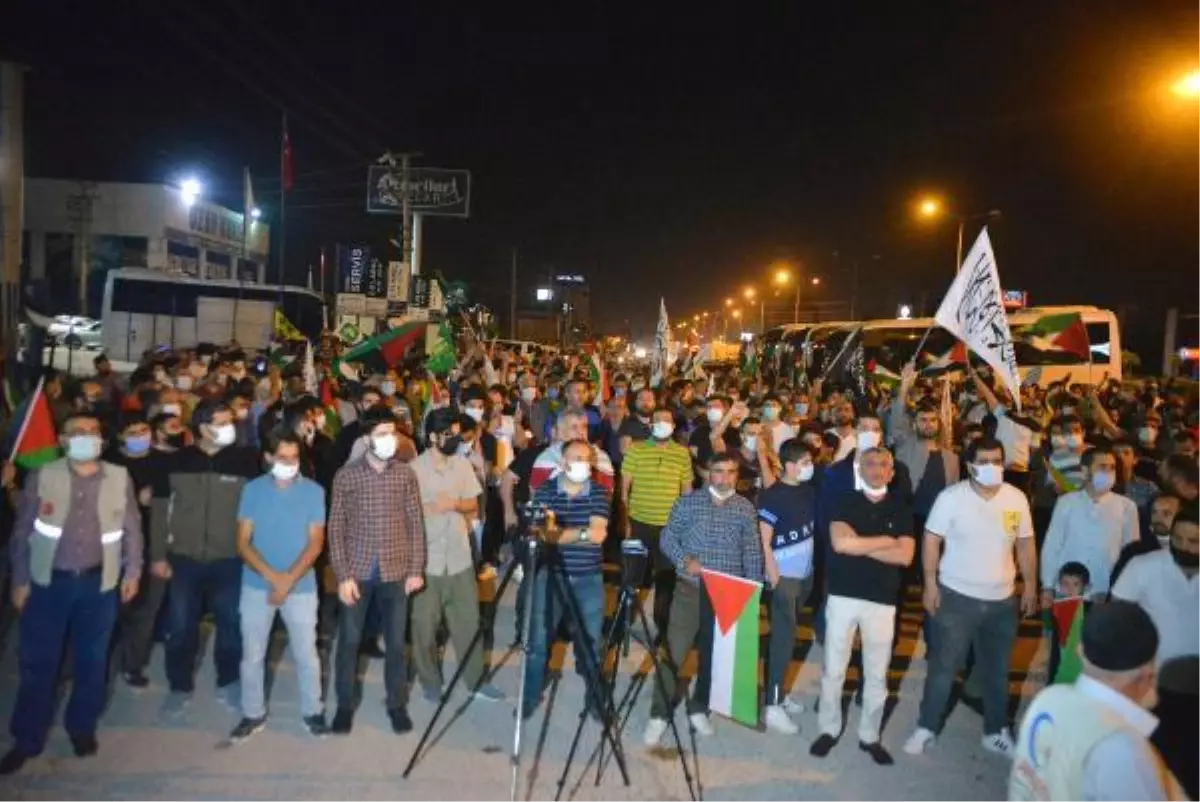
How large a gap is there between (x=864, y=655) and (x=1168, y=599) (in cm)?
179

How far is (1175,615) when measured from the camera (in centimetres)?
473

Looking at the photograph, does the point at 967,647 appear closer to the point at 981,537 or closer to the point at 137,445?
the point at 981,537

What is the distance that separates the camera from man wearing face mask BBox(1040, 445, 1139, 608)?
6.26 meters

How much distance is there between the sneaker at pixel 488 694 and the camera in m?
6.51

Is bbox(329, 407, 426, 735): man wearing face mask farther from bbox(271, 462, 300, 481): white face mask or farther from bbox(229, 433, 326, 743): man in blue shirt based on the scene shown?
bbox(271, 462, 300, 481): white face mask

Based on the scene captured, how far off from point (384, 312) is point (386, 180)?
1703 cm

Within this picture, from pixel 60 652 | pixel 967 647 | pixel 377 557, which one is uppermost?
pixel 377 557

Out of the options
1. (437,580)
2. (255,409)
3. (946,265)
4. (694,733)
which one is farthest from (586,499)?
(946,265)

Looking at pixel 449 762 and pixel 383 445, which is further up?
pixel 383 445

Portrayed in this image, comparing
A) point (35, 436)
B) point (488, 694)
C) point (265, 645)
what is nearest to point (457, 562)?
point (488, 694)

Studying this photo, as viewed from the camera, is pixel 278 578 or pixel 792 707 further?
pixel 792 707

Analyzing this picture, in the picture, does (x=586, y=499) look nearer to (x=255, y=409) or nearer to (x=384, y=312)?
(x=255, y=409)

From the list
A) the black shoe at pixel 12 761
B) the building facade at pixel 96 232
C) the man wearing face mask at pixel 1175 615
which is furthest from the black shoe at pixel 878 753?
the building facade at pixel 96 232

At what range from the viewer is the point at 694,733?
608cm
